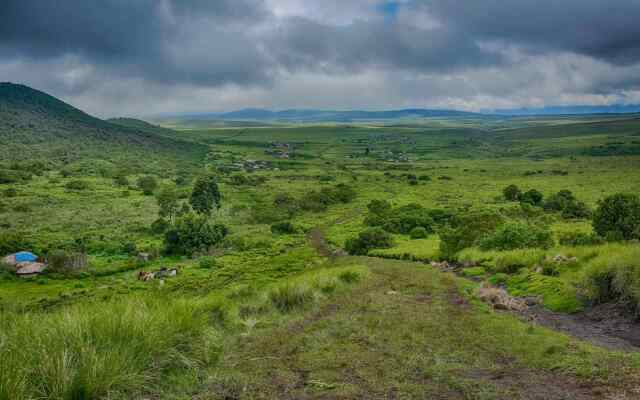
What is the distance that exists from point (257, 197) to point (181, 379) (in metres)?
103

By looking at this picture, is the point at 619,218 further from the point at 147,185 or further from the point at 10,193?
the point at 10,193

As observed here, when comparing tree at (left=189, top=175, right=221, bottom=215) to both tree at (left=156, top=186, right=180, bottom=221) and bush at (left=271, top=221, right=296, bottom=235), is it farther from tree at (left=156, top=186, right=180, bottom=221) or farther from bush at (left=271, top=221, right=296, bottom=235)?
bush at (left=271, top=221, right=296, bottom=235)

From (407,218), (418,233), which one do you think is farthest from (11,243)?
(407,218)

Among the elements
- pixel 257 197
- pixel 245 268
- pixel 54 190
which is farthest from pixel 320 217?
pixel 54 190

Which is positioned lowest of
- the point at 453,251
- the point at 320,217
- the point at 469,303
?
the point at 320,217

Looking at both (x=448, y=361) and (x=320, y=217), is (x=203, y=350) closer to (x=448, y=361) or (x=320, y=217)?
(x=448, y=361)

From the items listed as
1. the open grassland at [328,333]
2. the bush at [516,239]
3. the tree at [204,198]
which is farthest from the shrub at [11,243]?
the bush at [516,239]

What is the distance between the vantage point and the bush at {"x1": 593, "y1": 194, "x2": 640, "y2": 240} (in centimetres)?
3444

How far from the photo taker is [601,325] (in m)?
14.6

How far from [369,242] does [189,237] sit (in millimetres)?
27229

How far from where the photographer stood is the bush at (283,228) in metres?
77.8

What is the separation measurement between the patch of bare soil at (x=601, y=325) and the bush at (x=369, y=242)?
38250mm

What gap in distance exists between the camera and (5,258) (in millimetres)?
52594

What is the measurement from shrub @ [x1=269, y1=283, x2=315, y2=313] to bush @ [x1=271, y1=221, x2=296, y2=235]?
5810 cm
